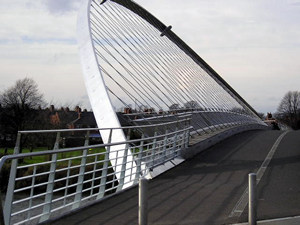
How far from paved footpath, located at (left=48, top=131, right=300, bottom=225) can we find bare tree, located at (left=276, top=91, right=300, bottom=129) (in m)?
95.9

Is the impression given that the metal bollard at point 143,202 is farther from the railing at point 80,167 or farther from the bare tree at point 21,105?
the bare tree at point 21,105

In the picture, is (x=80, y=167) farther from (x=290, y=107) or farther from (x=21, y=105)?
(x=290, y=107)

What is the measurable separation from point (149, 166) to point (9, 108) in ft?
127

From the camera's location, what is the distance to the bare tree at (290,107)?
106 meters

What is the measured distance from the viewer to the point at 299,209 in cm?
752

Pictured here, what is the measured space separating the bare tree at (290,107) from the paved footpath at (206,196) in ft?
315

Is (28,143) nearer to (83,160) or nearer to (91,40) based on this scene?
(91,40)

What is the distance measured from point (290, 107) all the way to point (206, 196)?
104 metres

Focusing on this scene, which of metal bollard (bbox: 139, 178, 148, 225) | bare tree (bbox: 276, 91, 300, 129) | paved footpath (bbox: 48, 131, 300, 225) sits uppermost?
bare tree (bbox: 276, 91, 300, 129)

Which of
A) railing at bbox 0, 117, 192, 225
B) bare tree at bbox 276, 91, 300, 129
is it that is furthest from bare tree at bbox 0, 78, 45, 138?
bare tree at bbox 276, 91, 300, 129

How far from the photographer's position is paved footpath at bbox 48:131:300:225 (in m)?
7.00

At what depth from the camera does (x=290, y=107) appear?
354 feet

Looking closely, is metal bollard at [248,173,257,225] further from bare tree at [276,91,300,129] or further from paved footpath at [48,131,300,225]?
bare tree at [276,91,300,129]

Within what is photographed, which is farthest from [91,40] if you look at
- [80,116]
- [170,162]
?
[80,116]
